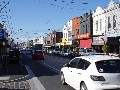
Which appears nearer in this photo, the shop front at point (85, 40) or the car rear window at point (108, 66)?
the car rear window at point (108, 66)

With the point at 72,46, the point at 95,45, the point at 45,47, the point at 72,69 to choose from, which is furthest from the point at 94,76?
the point at 45,47

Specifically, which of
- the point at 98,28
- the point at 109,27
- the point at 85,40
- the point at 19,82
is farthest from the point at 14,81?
the point at 85,40

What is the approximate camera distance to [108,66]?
33.4 feet

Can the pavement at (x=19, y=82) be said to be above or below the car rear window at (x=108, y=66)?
below

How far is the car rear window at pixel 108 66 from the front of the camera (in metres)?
10.0

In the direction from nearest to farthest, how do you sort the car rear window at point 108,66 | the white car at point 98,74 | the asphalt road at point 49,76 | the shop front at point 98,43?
the white car at point 98,74
the car rear window at point 108,66
the asphalt road at point 49,76
the shop front at point 98,43

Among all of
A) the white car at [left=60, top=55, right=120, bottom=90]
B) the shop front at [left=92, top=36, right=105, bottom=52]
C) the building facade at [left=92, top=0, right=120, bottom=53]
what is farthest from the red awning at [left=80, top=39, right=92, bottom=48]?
the white car at [left=60, top=55, right=120, bottom=90]

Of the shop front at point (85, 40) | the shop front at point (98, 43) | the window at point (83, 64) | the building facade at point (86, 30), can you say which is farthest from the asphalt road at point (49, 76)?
the shop front at point (85, 40)

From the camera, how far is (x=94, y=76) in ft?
32.4

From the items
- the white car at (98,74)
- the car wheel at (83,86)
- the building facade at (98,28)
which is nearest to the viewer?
the white car at (98,74)

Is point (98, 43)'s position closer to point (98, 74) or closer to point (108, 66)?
point (108, 66)

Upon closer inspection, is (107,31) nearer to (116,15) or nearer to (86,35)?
(116,15)

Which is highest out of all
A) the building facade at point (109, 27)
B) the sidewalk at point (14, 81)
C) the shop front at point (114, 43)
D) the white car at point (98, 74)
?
the building facade at point (109, 27)

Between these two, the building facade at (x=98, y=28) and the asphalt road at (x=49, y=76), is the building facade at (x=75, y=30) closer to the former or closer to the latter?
the building facade at (x=98, y=28)
